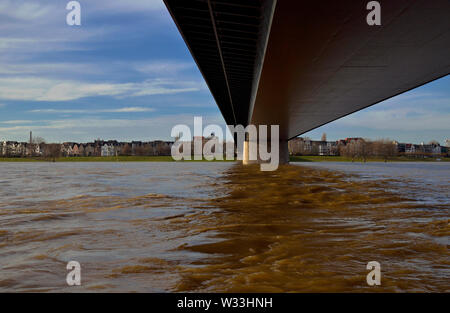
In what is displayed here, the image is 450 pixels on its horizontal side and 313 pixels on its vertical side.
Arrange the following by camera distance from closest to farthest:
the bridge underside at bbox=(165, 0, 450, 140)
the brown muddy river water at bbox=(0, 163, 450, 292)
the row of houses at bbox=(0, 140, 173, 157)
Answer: the brown muddy river water at bbox=(0, 163, 450, 292)
the bridge underside at bbox=(165, 0, 450, 140)
the row of houses at bbox=(0, 140, 173, 157)

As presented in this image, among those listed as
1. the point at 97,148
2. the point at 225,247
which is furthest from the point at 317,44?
the point at 97,148

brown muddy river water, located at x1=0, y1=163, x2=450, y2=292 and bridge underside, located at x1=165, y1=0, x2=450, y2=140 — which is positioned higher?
bridge underside, located at x1=165, y1=0, x2=450, y2=140

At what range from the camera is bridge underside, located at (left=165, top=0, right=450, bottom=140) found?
9922 millimetres

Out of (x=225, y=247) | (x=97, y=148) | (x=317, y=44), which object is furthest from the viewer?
(x=97, y=148)

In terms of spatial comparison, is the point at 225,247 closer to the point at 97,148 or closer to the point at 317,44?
the point at 317,44

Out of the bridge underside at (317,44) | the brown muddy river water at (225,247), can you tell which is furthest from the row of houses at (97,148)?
the brown muddy river water at (225,247)

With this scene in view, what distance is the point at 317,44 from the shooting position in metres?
12.2

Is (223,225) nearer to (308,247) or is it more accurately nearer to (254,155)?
(308,247)

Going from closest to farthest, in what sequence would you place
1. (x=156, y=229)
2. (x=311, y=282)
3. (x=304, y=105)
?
(x=311, y=282)
(x=156, y=229)
(x=304, y=105)

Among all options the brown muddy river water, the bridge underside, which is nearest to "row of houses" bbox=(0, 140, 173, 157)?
the bridge underside

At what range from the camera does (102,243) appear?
6.40 metres

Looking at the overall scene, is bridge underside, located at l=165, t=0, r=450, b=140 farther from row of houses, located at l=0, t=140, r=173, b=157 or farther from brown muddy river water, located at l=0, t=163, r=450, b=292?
row of houses, located at l=0, t=140, r=173, b=157

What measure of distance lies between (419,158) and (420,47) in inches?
4492

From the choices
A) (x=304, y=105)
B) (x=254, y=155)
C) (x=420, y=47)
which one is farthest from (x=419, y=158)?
(x=420, y=47)
